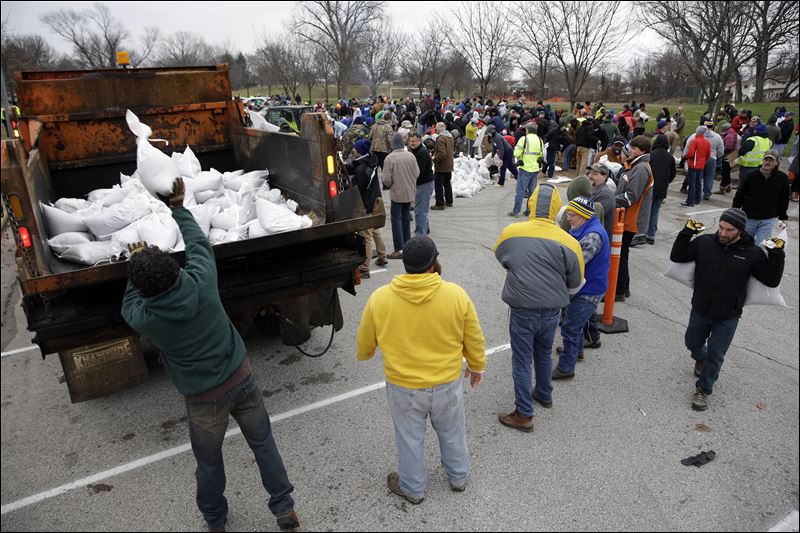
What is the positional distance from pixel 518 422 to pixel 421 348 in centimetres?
144

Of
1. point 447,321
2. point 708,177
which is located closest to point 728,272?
point 447,321

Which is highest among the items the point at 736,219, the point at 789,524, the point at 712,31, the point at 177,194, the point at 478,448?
the point at 712,31

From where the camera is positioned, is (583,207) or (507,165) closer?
(583,207)

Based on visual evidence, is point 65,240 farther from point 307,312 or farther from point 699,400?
point 699,400

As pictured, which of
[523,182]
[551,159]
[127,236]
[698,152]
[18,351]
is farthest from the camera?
[551,159]

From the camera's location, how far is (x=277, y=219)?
4039mm

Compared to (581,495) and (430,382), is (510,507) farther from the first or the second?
(430,382)

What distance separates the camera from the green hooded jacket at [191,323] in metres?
2.39

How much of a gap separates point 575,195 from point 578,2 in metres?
21.5

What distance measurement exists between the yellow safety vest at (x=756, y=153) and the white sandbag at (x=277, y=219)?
882cm

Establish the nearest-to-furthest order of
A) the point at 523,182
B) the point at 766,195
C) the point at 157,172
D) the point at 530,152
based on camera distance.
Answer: the point at 157,172 → the point at 766,195 → the point at 530,152 → the point at 523,182

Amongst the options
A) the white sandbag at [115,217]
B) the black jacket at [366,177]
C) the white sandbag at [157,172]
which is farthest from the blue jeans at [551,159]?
the white sandbag at [115,217]

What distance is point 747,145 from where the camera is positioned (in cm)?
907

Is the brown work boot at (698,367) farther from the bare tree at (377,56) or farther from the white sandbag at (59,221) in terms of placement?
the bare tree at (377,56)
